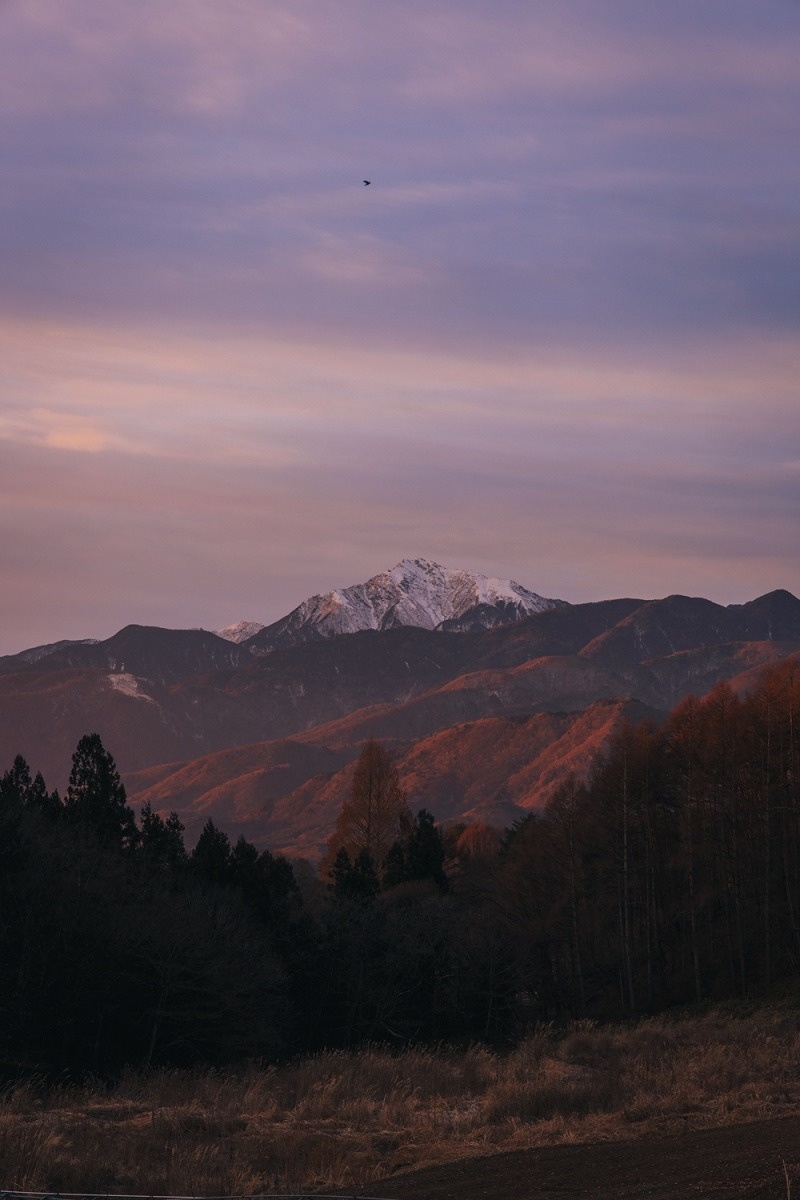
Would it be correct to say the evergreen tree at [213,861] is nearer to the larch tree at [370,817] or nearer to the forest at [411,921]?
the forest at [411,921]

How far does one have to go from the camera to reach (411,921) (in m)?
55.9

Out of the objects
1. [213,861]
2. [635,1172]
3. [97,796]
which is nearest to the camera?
[635,1172]

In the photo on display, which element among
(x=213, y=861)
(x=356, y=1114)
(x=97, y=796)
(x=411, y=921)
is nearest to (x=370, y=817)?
(x=213, y=861)

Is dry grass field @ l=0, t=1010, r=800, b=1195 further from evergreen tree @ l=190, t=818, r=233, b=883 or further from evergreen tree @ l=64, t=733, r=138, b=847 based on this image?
evergreen tree @ l=64, t=733, r=138, b=847

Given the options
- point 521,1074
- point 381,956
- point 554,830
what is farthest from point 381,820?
point 521,1074

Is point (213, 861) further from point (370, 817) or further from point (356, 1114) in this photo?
point (356, 1114)

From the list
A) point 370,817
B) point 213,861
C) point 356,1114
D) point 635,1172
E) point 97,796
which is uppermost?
point 97,796

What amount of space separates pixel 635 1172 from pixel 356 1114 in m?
7.67

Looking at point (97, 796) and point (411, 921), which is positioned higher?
point (97, 796)

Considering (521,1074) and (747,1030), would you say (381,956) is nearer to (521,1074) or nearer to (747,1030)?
(747,1030)

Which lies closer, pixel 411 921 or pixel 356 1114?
pixel 356 1114

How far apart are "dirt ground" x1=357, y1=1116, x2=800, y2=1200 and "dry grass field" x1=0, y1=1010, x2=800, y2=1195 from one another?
3.19ft

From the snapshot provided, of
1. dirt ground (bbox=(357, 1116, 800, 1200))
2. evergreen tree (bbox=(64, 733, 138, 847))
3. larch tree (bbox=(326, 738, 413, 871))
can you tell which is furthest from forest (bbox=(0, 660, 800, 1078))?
dirt ground (bbox=(357, 1116, 800, 1200))

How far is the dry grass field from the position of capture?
18.0 metres
